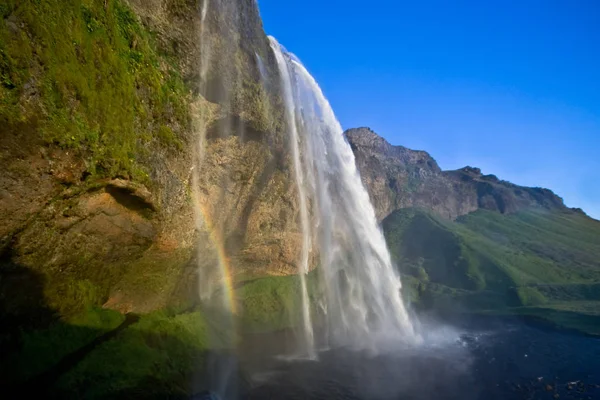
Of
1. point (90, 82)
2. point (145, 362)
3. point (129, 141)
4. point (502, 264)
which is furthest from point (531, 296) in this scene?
point (90, 82)

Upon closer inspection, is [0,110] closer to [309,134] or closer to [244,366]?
[244,366]

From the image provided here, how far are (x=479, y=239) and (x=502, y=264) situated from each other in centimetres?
1926

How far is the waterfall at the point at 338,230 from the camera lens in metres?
30.7

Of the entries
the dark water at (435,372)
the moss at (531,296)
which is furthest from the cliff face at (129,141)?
the moss at (531,296)

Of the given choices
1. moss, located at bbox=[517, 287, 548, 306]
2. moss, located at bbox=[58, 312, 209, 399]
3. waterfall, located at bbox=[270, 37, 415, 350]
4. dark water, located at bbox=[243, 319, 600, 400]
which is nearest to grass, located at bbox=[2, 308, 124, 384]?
moss, located at bbox=[58, 312, 209, 399]

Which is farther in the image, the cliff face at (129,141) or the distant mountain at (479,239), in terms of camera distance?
the distant mountain at (479,239)

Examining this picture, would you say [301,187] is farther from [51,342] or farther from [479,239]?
[479,239]

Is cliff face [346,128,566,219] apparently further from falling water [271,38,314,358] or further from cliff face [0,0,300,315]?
cliff face [0,0,300,315]

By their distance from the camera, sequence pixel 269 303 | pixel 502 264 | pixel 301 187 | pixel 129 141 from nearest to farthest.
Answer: pixel 129 141 → pixel 269 303 → pixel 301 187 → pixel 502 264

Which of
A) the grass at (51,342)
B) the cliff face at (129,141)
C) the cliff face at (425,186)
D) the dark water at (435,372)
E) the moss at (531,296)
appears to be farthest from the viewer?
the cliff face at (425,186)

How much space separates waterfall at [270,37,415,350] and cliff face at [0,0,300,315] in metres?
6.04

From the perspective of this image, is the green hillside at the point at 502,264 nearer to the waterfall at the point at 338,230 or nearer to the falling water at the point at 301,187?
the waterfall at the point at 338,230

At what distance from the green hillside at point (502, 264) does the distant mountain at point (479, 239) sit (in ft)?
0.54

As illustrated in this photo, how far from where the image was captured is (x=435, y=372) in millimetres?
21219
